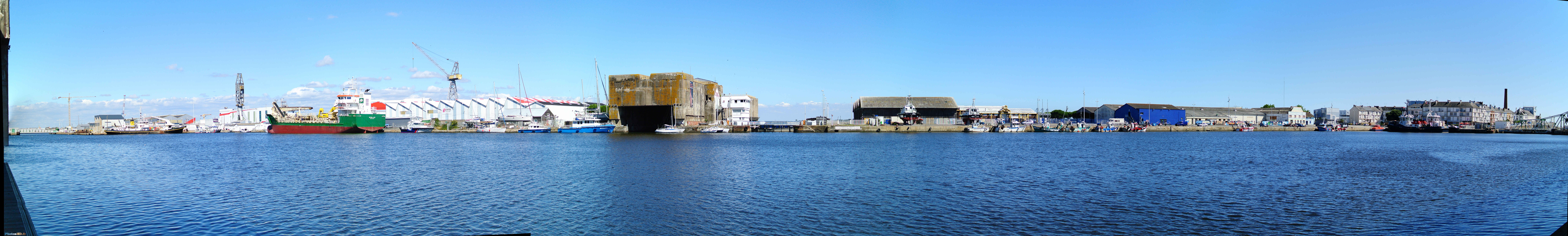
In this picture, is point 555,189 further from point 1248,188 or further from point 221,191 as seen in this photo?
point 1248,188

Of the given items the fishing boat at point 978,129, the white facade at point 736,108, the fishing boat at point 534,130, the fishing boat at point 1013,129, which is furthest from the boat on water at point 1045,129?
the fishing boat at point 534,130

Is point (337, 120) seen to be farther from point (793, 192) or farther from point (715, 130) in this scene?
point (793, 192)

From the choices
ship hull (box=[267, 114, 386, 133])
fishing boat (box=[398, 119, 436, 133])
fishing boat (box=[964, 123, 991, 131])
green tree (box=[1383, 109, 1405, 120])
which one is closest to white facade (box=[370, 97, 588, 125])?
fishing boat (box=[398, 119, 436, 133])

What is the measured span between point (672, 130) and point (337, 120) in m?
27.0

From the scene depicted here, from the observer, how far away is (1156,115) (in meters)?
78.6

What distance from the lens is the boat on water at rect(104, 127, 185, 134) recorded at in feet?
205

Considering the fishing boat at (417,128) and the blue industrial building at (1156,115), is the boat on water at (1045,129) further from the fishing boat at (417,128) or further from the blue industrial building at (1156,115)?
the fishing boat at (417,128)

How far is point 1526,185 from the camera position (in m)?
17.5

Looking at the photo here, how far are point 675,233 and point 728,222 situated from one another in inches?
43.2

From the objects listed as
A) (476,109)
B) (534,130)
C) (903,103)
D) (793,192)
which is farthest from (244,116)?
(793,192)

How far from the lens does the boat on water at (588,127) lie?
62812 millimetres

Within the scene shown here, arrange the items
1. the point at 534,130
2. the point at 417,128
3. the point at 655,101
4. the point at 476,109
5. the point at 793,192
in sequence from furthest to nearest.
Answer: the point at 476,109 < the point at 417,128 < the point at 534,130 < the point at 655,101 < the point at 793,192

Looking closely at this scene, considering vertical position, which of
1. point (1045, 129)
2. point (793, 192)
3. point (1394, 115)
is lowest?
point (793, 192)

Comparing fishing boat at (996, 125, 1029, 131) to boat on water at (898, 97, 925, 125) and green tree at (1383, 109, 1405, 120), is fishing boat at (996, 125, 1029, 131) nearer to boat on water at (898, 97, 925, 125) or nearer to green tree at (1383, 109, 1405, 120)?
boat on water at (898, 97, 925, 125)
